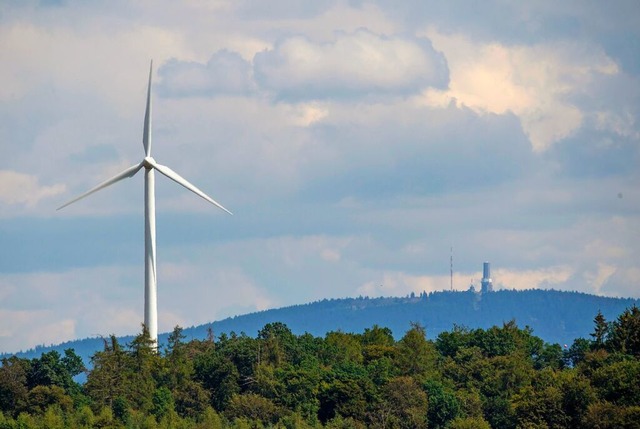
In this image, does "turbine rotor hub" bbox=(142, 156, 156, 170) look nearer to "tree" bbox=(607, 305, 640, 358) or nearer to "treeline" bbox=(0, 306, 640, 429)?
"treeline" bbox=(0, 306, 640, 429)

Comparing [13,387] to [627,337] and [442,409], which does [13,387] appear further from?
[627,337]

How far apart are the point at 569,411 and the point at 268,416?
33048 millimetres

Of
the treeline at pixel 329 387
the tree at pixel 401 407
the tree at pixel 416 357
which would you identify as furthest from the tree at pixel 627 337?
the tree at pixel 401 407

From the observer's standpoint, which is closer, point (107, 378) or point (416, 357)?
point (107, 378)

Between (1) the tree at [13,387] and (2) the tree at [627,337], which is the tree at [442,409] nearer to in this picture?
(2) the tree at [627,337]

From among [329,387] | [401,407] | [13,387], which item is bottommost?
[401,407]

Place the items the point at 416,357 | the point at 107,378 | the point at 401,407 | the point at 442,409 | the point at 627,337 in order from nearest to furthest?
the point at 442,409, the point at 401,407, the point at 627,337, the point at 107,378, the point at 416,357

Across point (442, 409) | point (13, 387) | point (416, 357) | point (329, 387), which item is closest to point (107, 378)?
point (13, 387)

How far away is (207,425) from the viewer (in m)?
153

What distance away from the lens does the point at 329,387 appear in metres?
165

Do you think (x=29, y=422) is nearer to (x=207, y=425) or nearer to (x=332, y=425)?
(x=207, y=425)

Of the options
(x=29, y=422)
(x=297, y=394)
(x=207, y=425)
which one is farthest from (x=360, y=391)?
(x=29, y=422)

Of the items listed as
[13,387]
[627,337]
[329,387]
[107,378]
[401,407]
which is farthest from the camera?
[13,387]

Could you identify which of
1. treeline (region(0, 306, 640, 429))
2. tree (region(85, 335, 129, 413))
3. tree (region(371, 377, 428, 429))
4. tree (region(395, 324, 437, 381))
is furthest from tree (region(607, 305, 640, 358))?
tree (region(85, 335, 129, 413))
